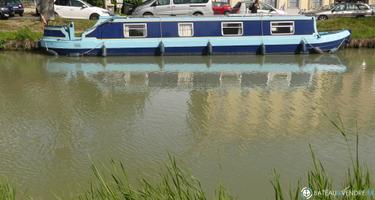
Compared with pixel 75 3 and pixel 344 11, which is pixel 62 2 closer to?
pixel 75 3

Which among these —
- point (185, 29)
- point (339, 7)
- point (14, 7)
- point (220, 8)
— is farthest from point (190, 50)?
point (339, 7)

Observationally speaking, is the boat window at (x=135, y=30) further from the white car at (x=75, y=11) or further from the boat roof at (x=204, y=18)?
the white car at (x=75, y=11)

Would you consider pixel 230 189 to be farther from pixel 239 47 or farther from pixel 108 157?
pixel 239 47

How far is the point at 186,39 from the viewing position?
20.2m

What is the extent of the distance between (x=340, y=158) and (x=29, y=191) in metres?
4.71

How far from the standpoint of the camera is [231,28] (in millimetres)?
20391

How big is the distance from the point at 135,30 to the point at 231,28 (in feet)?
12.3

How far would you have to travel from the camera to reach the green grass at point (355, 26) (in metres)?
23.2

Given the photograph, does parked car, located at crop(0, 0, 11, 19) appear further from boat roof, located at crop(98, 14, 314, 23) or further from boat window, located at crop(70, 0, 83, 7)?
boat roof, located at crop(98, 14, 314, 23)

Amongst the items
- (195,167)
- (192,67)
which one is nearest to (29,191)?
(195,167)

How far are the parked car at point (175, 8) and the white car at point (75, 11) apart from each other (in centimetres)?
247

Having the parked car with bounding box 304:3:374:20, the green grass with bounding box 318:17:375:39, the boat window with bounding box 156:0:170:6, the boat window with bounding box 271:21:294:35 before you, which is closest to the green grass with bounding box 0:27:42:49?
the boat window with bounding box 156:0:170:6

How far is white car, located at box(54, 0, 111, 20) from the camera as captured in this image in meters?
26.0

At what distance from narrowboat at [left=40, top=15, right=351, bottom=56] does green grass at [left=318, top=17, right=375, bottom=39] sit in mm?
3700
